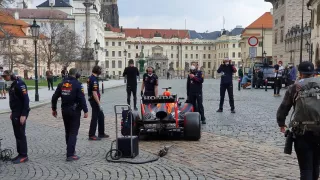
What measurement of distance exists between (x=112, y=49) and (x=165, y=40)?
22897mm

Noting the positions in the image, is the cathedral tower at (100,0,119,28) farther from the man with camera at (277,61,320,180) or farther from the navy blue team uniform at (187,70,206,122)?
the man with camera at (277,61,320,180)

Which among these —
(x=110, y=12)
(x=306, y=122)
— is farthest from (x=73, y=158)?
(x=110, y=12)

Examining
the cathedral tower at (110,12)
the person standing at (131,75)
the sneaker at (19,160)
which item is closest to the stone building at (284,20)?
the person standing at (131,75)

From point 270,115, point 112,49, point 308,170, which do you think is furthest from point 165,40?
point 308,170

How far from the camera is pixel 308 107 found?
5082mm

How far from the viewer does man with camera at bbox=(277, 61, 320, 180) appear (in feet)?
16.6

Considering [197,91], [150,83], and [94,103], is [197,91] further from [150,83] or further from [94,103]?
[94,103]

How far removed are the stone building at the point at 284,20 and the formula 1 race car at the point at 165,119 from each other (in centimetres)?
5349

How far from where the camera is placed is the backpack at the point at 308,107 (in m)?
5.05

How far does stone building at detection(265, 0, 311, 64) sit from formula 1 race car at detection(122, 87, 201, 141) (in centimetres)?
5349

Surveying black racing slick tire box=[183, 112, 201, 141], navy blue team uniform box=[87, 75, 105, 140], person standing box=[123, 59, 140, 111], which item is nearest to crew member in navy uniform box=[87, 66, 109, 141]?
navy blue team uniform box=[87, 75, 105, 140]

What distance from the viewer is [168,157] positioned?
851 centimetres

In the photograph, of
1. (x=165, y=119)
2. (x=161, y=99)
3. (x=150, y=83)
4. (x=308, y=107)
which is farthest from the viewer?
(x=150, y=83)

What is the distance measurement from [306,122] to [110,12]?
157m
